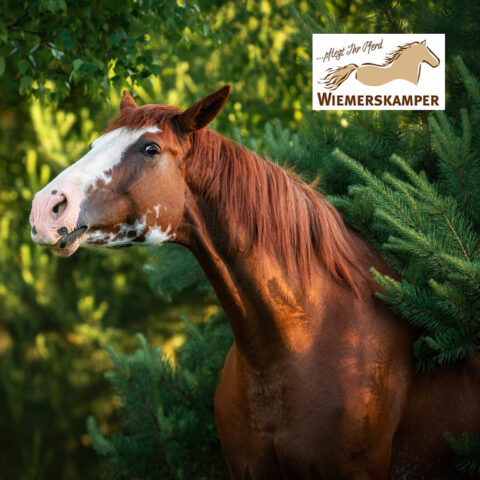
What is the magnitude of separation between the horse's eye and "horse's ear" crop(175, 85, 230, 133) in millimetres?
146

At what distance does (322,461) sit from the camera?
2.20 meters

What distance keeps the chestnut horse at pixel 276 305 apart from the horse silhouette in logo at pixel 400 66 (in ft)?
3.44

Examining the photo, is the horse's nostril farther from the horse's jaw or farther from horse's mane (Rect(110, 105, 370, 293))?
horse's mane (Rect(110, 105, 370, 293))

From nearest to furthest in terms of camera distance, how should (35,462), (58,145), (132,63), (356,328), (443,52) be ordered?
1. (356,328)
2. (443,52)
3. (132,63)
4. (58,145)
5. (35,462)

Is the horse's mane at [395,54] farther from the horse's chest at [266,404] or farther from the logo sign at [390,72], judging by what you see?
the horse's chest at [266,404]

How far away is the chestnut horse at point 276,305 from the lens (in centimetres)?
217

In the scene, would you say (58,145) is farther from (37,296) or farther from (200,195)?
(200,195)

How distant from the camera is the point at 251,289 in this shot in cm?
228

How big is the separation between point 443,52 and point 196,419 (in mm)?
2371

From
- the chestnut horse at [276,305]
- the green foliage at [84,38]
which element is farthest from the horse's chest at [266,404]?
the green foliage at [84,38]

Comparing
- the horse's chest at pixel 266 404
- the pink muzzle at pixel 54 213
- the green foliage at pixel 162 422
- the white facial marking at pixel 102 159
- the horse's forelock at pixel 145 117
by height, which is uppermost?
the horse's forelock at pixel 145 117

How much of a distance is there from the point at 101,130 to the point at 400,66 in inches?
159

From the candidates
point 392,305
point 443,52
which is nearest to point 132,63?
point 443,52

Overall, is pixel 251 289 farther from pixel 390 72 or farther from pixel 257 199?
pixel 390 72
